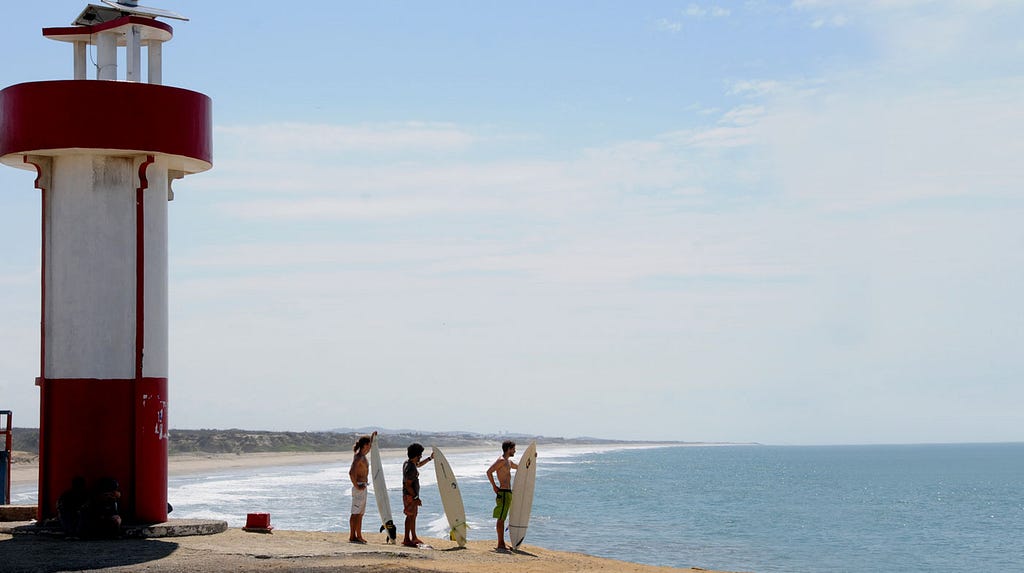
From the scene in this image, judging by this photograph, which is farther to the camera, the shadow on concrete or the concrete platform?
the concrete platform

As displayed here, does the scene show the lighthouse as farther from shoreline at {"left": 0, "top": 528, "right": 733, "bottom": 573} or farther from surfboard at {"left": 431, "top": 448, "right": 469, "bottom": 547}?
surfboard at {"left": 431, "top": 448, "right": 469, "bottom": 547}

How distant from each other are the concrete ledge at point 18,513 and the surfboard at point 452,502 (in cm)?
501

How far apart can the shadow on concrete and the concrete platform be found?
0.44ft

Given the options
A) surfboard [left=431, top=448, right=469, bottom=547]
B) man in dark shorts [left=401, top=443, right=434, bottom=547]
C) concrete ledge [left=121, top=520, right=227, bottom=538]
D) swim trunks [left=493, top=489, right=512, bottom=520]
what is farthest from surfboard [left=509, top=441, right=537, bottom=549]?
concrete ledge [left=121, top=520, right=227, bottom=538]

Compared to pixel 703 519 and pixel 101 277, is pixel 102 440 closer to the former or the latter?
pixel 101 277

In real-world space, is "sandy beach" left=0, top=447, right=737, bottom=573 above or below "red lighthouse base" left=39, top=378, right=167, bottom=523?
below

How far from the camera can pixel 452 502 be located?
1471cm

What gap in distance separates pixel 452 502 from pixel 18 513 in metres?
5.46

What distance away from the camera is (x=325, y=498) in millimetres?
36656

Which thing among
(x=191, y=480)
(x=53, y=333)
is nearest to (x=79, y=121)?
(x=53, y=333)

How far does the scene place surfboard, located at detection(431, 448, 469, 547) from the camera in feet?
46.9

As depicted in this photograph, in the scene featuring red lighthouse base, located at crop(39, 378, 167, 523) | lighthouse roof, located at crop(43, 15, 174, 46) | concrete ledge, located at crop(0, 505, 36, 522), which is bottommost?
concrete ledge, located at crop(0, 505, 36, 522)

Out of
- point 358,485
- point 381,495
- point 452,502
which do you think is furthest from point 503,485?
point 358,485

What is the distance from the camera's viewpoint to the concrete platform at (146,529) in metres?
11.9
